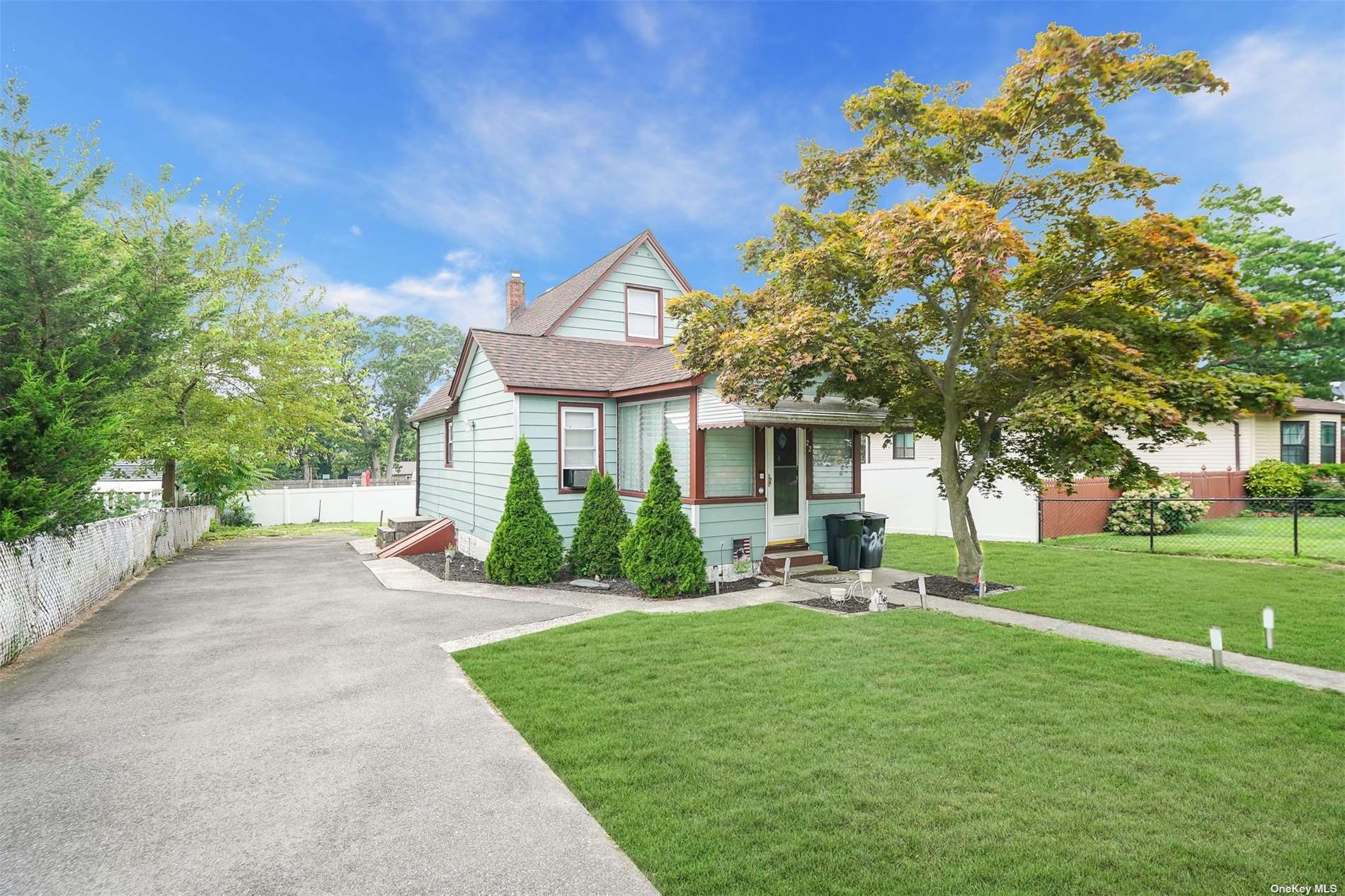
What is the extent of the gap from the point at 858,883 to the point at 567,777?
Answer: 1.89m

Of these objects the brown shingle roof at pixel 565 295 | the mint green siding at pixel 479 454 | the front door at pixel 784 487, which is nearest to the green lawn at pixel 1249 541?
the front door at pixel 784 487

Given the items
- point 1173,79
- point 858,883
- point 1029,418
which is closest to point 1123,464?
point 1029,418

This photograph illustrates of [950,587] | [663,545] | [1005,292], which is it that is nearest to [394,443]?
[663,545]

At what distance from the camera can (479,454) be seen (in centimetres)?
1405

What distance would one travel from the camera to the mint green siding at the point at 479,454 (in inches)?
492

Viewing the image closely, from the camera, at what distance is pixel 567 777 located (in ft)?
13.3

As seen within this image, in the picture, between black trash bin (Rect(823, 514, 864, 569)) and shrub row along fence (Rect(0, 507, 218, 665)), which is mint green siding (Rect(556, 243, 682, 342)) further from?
shrub row along fence (Rect(0, 507, 218, 665))

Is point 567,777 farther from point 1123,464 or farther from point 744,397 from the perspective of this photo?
point 1123,464

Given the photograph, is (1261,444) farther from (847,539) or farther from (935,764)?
(935,764)

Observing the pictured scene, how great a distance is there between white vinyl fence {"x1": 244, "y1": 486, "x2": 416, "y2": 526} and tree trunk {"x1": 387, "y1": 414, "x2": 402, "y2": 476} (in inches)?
985

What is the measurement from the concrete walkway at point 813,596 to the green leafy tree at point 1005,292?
5.20 feet

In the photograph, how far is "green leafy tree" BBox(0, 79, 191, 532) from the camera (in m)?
7.15

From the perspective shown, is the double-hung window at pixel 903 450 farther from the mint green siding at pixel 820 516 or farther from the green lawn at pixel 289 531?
the green lawn at pixel 289 531

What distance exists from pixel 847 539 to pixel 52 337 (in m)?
11.8
